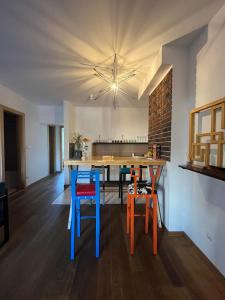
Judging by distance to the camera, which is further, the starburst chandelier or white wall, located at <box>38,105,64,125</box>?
white wall, located at <box>38,105,64,125</box>

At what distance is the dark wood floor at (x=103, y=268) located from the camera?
1.48 m

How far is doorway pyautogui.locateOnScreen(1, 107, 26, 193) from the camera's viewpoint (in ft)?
Answer: 15.1

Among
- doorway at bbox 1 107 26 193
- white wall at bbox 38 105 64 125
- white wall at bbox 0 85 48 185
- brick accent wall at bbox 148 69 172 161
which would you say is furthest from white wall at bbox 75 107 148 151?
brick accent wall at bbox 148 69 172 161

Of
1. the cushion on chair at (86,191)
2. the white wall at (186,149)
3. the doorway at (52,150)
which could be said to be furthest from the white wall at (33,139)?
the white wall at (186,149)

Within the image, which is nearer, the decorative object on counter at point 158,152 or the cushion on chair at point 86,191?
the cushion on chair at point 86,191

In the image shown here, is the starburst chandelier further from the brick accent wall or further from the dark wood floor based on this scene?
the dark wood floor

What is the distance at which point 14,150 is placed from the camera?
4.84 metres

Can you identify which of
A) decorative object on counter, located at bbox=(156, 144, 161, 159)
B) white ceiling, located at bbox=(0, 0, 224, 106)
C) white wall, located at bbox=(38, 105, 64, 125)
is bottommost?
decorative object on counter, located at bbox=(156, 144, 161, 159)

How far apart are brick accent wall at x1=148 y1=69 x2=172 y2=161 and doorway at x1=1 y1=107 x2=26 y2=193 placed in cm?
343

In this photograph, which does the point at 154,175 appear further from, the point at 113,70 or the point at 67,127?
the point at 67,127

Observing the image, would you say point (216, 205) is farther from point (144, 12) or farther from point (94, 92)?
point (94, 92)

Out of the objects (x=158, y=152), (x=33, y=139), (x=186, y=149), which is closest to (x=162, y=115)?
(x=158, y=152)

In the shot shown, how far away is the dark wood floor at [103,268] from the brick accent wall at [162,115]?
1216mm

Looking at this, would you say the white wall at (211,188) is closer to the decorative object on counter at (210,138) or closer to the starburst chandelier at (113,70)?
the decorative object on counter at (210,138)
